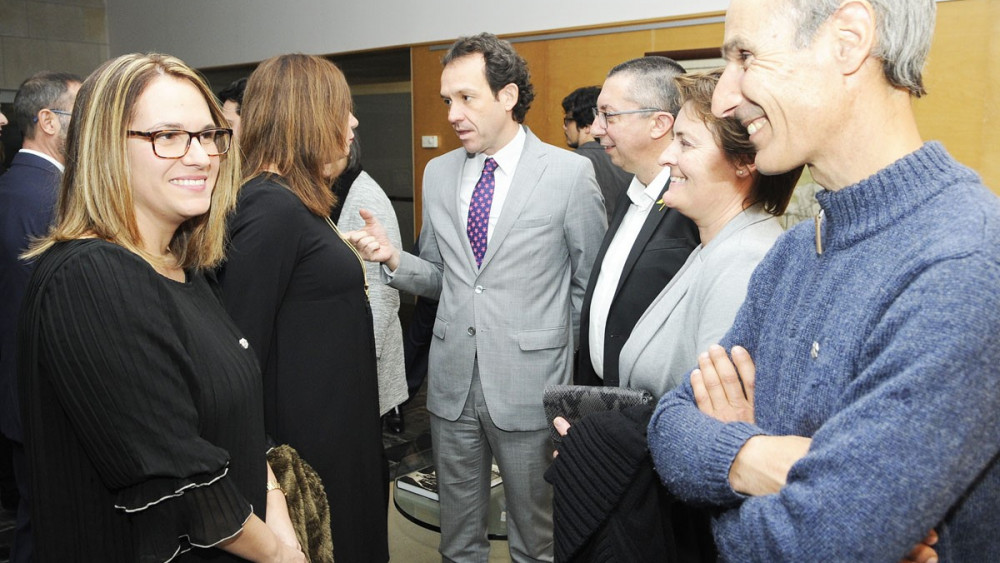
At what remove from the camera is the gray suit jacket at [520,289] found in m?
2.72

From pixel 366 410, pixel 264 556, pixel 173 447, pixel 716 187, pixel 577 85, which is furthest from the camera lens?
pixel 577 85

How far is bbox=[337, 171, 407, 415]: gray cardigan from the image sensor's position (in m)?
3.44

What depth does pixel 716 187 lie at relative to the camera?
1910mm

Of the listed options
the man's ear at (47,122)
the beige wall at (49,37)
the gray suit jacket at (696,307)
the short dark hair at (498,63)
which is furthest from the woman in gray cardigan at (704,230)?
the beige wall at (49,37)

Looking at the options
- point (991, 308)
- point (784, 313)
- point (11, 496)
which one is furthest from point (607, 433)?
point (11, 496)

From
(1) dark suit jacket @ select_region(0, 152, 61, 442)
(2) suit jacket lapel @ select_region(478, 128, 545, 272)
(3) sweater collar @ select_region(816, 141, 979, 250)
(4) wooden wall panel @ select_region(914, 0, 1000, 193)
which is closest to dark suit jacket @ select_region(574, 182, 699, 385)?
(2) suit jacket lapel @ select_region(478, 128, 545, 272)

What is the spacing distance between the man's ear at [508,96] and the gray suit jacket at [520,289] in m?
0.21

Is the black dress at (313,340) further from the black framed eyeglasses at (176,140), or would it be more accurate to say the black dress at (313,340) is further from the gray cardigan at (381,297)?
the gray cardigan at (381,297)

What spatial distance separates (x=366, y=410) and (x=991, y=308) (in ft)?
5.70

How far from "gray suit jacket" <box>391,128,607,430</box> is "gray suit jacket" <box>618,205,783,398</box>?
79 centimetres

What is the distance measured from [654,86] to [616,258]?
0.71 metres

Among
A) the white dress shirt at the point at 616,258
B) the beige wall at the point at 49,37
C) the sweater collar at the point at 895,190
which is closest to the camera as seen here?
the sweater collar at the point at 895,190

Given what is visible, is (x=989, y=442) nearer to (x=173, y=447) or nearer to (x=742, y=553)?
(x=742, y=553)

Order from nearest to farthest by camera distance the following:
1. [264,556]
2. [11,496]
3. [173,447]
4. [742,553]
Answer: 1. [742,553]
2. [173,447]
3. [264,556]
4. [11,496]
